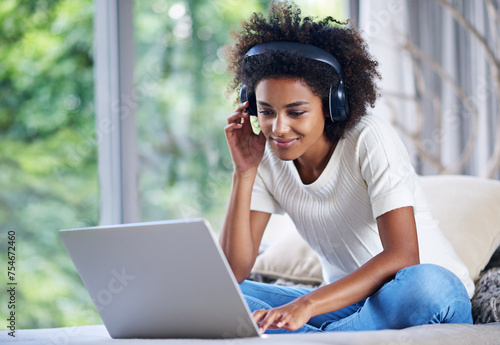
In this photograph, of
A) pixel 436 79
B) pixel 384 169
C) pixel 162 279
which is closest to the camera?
pixel 162 279

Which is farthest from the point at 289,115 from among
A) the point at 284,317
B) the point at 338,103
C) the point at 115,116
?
the point at 115,116

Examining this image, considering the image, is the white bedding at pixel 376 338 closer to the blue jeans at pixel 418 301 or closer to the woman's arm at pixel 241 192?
the blue jeans at pixel 418 301

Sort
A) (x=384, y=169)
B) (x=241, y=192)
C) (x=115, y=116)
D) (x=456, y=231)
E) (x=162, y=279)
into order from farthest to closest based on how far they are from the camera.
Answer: (x=115, y=116) < (x=456, y=231) < (x=241, y=192) < (x=384, y=169) < (x=162, y=279)

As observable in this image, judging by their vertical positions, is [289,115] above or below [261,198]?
above

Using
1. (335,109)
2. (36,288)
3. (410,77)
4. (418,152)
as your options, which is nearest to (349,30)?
(335,109)

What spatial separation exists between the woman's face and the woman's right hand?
0.14 m

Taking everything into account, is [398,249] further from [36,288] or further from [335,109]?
[36,288]

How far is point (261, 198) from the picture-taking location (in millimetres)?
1452

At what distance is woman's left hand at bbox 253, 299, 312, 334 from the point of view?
0.96 metres

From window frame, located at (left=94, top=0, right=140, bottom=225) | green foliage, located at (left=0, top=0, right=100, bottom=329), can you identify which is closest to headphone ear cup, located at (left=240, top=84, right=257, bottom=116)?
window frame, located at (left=94, top=0, right=140, bottom=225)

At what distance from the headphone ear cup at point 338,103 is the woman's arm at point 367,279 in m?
0.25

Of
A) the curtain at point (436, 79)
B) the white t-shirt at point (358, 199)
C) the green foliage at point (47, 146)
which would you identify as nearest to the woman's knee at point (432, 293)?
the white t-shirt at point (358, 199)

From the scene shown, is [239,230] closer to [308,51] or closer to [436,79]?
[308,51]

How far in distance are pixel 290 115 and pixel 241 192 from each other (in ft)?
0.89
